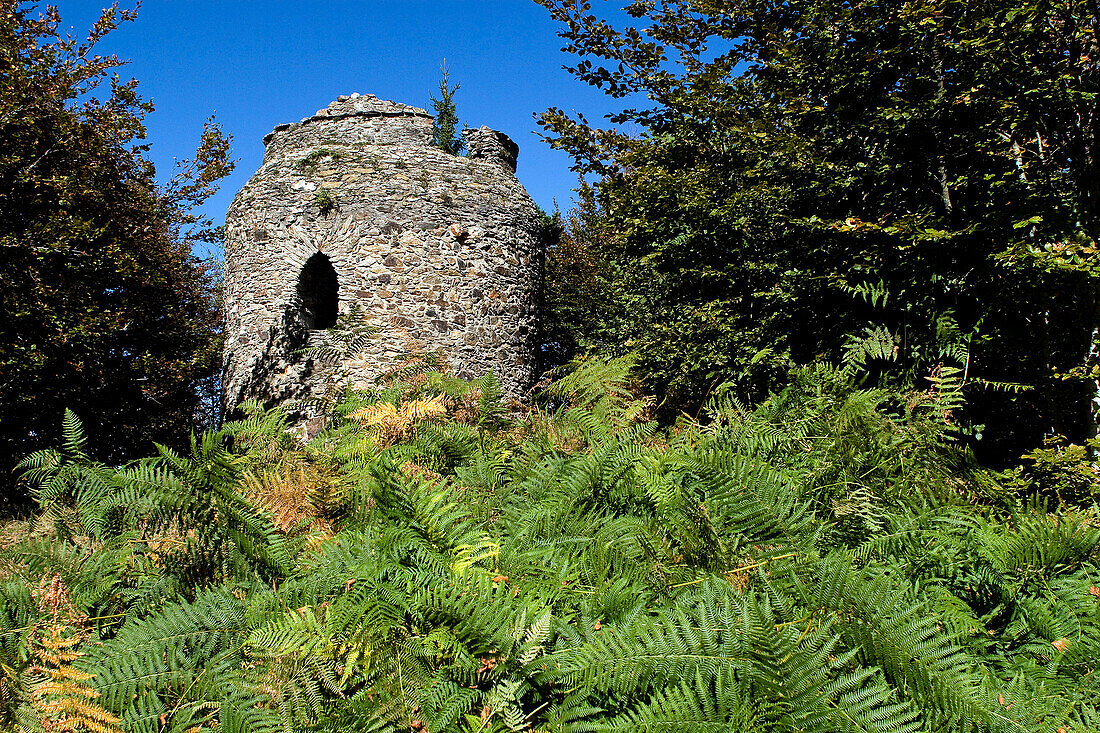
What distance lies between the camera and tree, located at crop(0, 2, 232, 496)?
720 centimetres

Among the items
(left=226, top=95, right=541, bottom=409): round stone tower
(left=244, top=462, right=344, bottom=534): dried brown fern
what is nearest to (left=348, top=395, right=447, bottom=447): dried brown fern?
(left=244, top=462, right=344, bottom=534): dried brown fern

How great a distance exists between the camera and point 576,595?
5.98 ft

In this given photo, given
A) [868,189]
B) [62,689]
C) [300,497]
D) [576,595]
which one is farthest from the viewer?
[868,189]

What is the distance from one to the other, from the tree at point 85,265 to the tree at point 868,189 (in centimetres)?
620

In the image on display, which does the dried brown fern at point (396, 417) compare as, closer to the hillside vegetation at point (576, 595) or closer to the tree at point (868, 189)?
the hillside vegetation at point (576, 595)

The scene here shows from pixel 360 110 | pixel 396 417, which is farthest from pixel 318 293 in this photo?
pixel 396 417

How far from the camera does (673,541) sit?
7.05 ft

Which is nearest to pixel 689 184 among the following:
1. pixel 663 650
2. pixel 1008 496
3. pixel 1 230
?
pixel 1008 496

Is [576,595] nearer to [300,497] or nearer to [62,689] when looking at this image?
[62,689]

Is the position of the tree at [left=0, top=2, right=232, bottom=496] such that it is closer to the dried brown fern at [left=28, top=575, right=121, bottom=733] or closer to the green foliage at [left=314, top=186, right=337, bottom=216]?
the green foliage at [left=314, top=186, right=337, bottom=216]

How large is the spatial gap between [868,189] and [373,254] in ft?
18.4

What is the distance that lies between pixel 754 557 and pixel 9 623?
7.59ft

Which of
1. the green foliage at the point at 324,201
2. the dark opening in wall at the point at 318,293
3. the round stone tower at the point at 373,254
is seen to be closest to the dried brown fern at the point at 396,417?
the round stone tower at the point at 373,254

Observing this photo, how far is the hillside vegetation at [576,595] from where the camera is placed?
1430 millimetres
